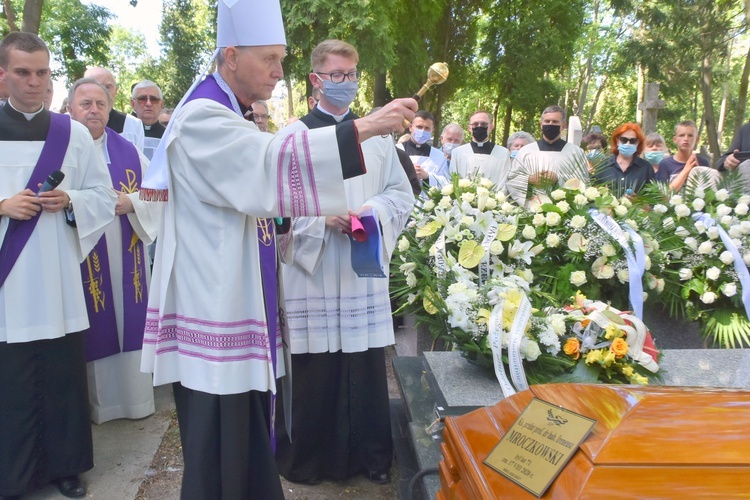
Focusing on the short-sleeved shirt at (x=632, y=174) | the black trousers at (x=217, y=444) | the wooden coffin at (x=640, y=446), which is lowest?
the black trousers at (x=217, y=444)

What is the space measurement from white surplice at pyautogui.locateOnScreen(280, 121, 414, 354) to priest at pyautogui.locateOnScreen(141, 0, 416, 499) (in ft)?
2.90

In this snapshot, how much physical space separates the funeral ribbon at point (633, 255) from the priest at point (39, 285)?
3.12 metres

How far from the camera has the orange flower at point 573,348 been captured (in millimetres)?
2978

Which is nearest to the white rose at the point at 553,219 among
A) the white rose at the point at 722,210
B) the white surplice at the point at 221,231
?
the white rose at the point at 722,210

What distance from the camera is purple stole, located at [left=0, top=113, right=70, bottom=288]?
9.82 feet

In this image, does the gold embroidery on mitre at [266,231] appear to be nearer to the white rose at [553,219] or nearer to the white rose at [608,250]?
the white rose at [553,219]

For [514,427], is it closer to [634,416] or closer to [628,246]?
[634,416]

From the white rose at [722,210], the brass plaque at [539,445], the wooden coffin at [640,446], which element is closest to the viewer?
the wooden coffin at [640,446]

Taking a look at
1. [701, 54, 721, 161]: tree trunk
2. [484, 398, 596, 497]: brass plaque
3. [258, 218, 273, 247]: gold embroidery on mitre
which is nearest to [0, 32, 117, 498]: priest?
[258, 218, 273, 247]: gold embroidery on mitre

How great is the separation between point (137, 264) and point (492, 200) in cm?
254

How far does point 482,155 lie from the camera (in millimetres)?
6480

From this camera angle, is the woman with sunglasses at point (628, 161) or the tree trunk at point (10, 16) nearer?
the woman with sunglasses at point (628, 161)

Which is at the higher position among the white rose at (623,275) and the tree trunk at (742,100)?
the tree trunk at (742,100)

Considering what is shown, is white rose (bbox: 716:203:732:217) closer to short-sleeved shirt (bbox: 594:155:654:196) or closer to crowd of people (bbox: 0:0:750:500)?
crowd of people (bbox: 0:0:750:500)
